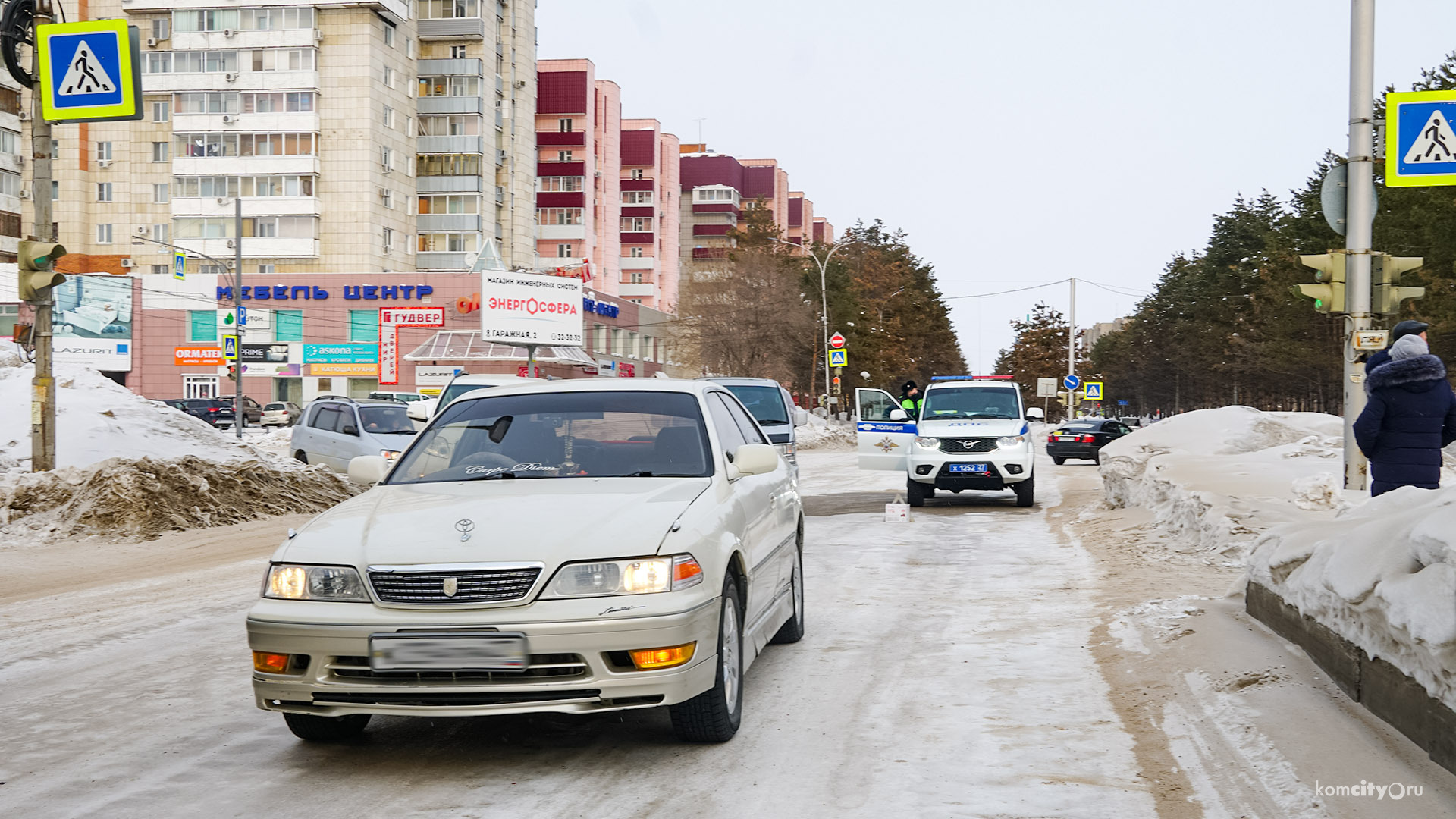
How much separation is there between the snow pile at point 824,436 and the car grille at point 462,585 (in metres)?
40.1

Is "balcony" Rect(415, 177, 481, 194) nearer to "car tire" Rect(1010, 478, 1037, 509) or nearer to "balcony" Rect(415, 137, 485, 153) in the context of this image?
"balcony" Rect(415, 137, 485, 153)

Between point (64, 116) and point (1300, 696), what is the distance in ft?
43.5

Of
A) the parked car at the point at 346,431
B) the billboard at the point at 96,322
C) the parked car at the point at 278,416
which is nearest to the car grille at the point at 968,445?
the parked car at the point at 346,431

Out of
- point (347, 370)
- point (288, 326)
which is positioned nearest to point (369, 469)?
point (347, 370)

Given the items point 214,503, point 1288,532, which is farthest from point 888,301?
point 1288,532

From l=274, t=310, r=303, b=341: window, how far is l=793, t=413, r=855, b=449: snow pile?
27917mm

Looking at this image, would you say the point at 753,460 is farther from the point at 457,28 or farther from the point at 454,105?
the point at 457,28

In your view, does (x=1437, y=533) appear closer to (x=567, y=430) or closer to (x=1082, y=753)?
(x=1082, y=753)

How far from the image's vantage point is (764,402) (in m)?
17.6

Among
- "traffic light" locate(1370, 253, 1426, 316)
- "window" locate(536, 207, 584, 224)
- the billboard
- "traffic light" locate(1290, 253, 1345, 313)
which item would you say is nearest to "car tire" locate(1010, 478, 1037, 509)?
"traffic light" locate(1290, 253, 1345, 313)

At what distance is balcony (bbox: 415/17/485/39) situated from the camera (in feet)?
248

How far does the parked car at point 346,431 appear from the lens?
22047 millimetres

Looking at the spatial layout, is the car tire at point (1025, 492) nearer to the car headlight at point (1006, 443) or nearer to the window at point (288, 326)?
the car headlight at point (1006, 443)

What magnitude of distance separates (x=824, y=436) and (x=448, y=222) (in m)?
35.3
